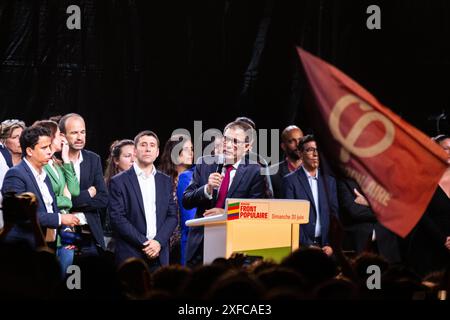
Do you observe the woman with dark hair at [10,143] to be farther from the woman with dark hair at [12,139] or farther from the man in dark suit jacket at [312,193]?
the man in dark suit jacket at [312,193]

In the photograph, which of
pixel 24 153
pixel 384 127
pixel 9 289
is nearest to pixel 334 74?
pixel 384 127

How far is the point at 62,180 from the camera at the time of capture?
7020mm

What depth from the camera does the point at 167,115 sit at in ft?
27.9

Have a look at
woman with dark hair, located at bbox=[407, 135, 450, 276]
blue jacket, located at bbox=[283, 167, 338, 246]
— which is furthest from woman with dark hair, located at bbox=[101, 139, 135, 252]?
woman with dark hair, located at bbox=[407, 135, 450, 276]

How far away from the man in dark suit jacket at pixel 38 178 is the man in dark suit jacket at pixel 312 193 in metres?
1.77

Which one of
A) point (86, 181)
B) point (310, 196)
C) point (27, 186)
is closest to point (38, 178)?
point (27, 186)

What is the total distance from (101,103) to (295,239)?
2.87 metres

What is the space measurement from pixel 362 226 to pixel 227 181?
1262mm

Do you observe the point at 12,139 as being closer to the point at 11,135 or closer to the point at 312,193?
the point at 11,135

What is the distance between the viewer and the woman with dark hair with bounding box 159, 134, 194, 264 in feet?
26.8

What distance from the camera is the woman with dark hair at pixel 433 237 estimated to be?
681 cm

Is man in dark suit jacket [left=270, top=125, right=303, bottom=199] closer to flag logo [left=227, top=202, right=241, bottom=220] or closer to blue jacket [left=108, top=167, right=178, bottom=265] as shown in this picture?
blue jacket [left=108, top=167, right=178, bottom=265]

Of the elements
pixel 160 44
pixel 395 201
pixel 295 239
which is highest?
pixel 160 44

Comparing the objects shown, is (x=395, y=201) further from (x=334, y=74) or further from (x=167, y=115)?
(x=167, y=115)
